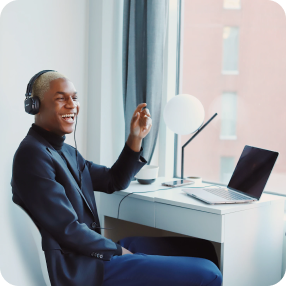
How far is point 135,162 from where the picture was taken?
164 cm

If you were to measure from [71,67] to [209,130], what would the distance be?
1011 mm

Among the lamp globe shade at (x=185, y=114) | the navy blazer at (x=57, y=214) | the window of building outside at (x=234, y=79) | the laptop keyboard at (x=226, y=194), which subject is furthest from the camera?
the window of building outside at (x=234, y=79)

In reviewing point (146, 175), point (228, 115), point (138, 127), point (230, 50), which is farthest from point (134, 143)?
point (230, 50)

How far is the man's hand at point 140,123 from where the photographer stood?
5.43ft

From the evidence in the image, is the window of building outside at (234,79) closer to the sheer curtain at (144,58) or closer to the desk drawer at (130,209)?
the sheer curtain at (144,58)

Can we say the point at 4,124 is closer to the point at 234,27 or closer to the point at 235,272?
the point at 235,272

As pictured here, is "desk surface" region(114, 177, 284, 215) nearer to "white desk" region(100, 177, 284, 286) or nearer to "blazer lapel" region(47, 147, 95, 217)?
"white desk" region(100, 177, 284, 286)

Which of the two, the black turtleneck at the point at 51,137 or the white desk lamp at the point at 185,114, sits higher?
the white desk lamp at the point at 185,114

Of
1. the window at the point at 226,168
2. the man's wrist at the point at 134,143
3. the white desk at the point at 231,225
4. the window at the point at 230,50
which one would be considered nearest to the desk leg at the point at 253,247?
the white desk at the point at 231,225

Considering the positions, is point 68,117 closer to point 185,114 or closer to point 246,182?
point 185,114

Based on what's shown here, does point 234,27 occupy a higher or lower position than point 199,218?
higher

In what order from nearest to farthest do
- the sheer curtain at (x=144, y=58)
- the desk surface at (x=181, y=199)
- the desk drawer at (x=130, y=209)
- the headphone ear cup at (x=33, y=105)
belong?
the headphone ear cup at (x=33, y=105), the desk surface at (x=181, y=199), the desk drawer at (x=130, y=209), the sheer curtain at (x=144, y=58)

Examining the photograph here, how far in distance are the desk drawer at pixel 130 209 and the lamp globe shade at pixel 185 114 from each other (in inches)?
17.7

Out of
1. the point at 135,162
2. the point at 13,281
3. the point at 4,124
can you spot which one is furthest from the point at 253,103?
the point at 13,281
